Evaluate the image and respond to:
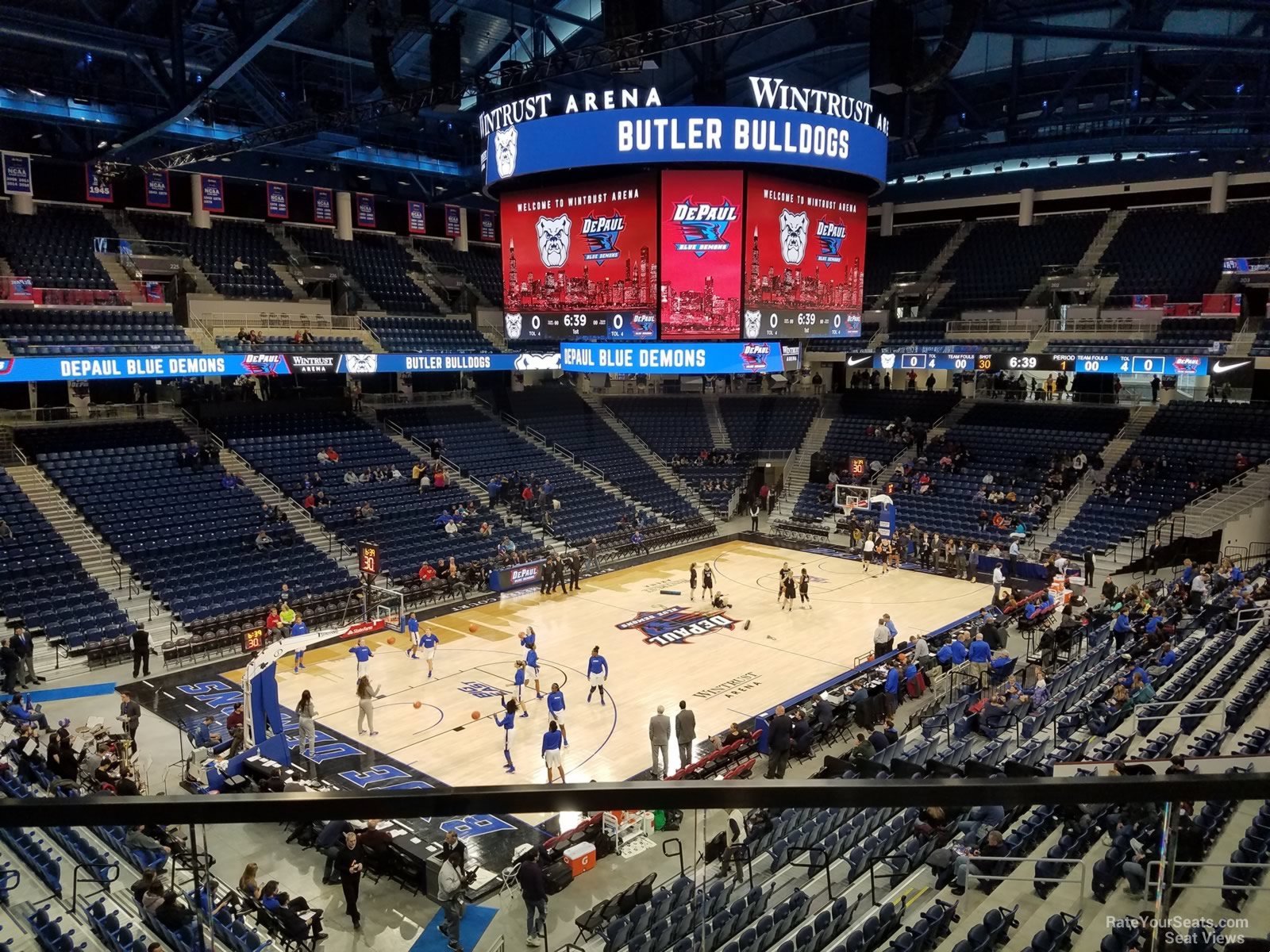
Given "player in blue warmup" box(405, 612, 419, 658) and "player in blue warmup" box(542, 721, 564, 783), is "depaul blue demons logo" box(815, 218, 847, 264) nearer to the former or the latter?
"player in blue warmup" box(405, 612, 419, 658)

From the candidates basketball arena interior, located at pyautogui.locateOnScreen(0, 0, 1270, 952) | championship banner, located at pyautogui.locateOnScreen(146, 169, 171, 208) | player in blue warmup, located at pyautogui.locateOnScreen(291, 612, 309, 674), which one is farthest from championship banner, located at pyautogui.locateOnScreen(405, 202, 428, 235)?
player in blue warmup, located at pyautogui.locateOnScreen(291, 612, 309, 674)

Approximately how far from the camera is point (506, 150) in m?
23.7

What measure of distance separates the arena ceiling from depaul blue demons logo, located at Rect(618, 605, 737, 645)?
13.6 m

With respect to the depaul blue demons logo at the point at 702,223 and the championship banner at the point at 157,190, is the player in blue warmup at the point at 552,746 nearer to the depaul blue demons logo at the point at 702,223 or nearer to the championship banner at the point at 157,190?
the depaul blue demons logo at the point at 702,223

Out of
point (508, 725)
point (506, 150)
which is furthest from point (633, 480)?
point (508, 725)

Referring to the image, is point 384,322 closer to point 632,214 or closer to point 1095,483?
point 632,214

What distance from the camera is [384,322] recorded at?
37.2m

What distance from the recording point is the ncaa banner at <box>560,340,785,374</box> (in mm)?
23312

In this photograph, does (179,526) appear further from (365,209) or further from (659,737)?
(365,209)

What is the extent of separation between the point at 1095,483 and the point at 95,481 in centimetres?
3234

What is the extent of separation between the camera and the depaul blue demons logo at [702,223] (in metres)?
22.6

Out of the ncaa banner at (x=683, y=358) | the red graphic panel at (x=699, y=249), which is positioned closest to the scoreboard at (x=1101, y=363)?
the ncaa banner at (x=683, y=358)

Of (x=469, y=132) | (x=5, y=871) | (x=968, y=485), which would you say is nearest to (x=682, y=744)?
(x=5, y=871)

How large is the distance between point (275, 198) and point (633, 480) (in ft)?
62.3
